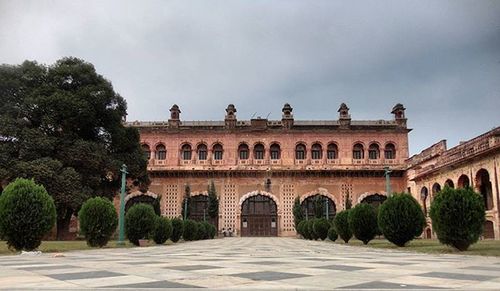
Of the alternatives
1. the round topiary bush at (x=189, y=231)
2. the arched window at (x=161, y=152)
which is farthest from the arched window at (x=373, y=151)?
the round topiary bush at (x=189, y=231)

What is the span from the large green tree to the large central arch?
15013 mm

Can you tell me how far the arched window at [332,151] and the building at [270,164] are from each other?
0.06 m

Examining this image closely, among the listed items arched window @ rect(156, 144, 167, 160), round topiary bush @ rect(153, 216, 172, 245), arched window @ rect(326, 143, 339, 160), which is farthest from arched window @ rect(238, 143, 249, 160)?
round topiary bush @ rect(153, 216, 172, 245)

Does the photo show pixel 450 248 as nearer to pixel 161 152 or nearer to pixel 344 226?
pixel 344 226

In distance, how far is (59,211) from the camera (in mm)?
25812

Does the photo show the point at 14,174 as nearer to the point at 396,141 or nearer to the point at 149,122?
the point at 149,122

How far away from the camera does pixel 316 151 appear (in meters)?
43.4

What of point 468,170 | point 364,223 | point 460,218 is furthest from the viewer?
point 468,170

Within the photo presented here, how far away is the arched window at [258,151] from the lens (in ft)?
143

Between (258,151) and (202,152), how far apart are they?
5.60 metres

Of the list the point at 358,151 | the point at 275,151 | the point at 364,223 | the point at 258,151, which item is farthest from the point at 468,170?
the point at 258,151

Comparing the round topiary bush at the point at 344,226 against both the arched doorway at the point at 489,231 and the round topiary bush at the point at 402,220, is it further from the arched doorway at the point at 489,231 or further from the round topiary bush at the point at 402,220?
the arched doorway at the point at 489,231

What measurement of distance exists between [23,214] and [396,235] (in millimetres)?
12988

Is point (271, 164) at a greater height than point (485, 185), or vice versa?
point (271, 164)
